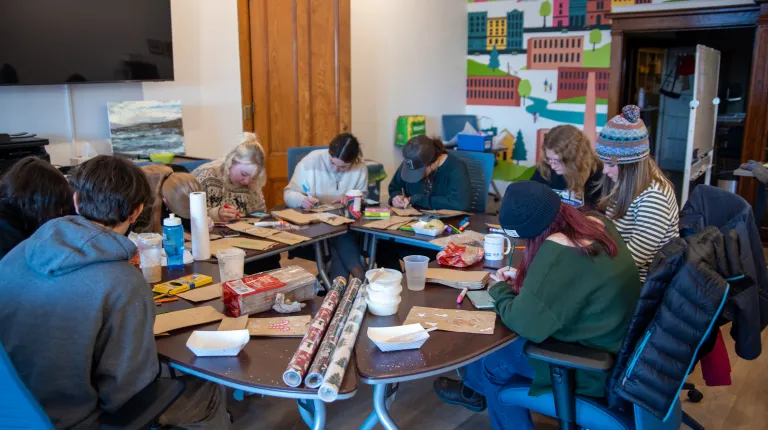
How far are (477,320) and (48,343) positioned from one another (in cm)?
118

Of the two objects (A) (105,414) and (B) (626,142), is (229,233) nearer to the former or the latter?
(A) (105,414)

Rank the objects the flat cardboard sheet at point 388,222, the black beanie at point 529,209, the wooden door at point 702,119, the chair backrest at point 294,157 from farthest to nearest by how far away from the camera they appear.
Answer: the wooden door at point 702,119 → the chair backrest at point 294,157 → the flat cardboard sheet at point 388,222 → the black beanie at point 529,209

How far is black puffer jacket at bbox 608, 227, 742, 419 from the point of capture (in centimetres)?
169

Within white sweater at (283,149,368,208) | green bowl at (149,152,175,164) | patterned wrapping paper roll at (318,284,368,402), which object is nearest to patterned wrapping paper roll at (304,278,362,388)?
patterned wrapping paper roll at (318,284,368,402)

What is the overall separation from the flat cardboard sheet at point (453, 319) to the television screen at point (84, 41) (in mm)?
3020

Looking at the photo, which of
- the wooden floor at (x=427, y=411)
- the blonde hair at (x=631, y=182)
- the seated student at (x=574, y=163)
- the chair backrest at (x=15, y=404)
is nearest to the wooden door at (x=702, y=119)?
the seated student at (x=574, y=163)

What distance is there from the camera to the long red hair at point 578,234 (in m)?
1.89

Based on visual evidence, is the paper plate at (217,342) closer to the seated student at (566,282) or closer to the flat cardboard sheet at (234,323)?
the flat cardboard sheet at (234,323)

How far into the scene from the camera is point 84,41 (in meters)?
4.04

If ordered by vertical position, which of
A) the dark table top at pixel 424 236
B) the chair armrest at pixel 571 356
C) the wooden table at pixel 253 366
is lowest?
the chair armrest at pixel 571 356

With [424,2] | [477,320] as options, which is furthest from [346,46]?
[477,320]

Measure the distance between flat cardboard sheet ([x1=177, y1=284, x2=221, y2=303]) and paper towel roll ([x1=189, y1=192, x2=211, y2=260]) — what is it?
1.15ft

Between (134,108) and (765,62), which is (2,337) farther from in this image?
(765,62)

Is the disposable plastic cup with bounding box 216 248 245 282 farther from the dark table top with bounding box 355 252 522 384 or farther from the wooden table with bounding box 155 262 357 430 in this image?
the dark table top with bounding box 355 252 522 384
